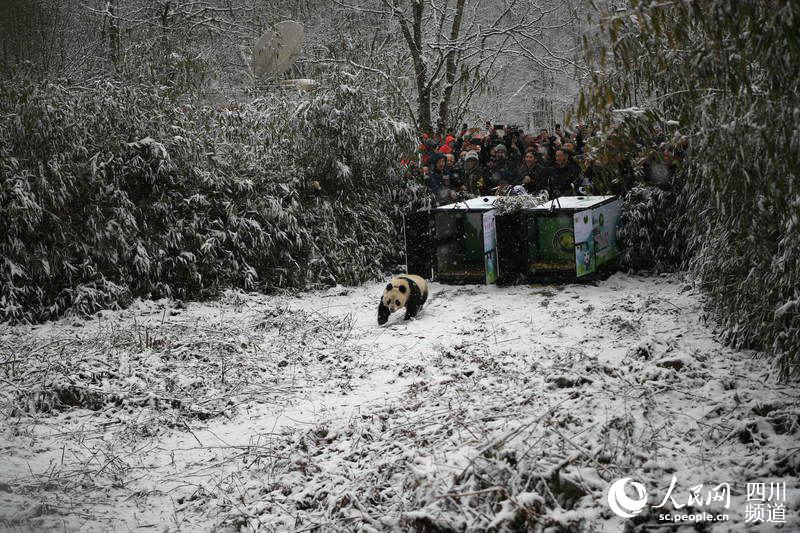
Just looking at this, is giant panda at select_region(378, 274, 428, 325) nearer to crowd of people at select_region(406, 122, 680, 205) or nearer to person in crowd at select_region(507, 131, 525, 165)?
crowd of people at select_region(406, 122, 680, 205)

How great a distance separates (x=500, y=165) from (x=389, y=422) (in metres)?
7.55

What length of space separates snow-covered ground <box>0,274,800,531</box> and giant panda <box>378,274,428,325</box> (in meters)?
0.29

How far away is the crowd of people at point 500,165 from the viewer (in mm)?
11133

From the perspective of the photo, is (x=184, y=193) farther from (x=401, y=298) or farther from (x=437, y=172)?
(x=437, y=172)

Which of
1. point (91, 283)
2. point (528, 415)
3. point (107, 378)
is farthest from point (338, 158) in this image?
point (528, 415)

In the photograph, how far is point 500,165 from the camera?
1191 centimetres

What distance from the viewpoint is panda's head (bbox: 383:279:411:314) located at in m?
8.72

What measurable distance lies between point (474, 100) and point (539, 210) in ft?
34.5

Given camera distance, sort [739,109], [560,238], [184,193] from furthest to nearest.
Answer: [184,193] < [560,238] < [739,109]

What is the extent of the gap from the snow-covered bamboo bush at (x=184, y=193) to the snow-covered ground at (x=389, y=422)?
115 cm

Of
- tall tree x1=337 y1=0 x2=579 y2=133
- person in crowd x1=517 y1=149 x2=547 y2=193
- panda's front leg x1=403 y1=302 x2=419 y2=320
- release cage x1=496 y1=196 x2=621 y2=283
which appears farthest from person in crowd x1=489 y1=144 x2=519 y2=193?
panda's front leg x1=403 y1=302 x2=419 y2=320

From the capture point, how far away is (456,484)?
4023 mm

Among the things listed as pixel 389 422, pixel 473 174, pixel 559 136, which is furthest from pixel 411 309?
pixel 559 136

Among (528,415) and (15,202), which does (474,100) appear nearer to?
(15,202)
